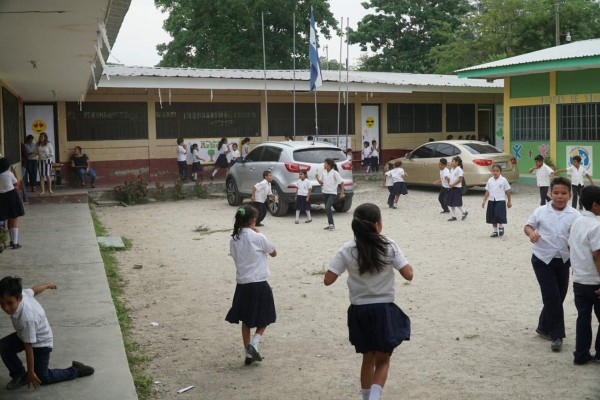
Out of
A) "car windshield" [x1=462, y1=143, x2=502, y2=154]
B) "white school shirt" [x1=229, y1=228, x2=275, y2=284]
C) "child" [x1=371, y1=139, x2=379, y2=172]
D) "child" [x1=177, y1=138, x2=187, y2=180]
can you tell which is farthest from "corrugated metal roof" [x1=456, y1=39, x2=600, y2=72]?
"white school shirt" [x1=229, y1=228, x2=275, y2=284]

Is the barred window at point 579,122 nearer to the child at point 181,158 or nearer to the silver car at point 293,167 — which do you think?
the silver car at point 293,167

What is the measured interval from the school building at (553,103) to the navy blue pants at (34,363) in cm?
1626

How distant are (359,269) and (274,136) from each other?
20.1 m

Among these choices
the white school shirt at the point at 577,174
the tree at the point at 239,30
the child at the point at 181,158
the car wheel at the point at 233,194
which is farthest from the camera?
the tree at the point at 239,30

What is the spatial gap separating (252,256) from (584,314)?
268 cm

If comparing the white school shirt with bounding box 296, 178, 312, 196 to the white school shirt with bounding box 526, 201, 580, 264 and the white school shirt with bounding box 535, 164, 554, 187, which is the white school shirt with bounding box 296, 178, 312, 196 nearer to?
the white school shirt with bounding box 535, 164, 554, 187

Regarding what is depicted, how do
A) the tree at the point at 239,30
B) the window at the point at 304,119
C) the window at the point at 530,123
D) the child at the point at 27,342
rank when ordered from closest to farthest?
the child at the point at 27,342, the window at the point at 530,123, the window at the point at 304,119, the tree at the point at 239,30

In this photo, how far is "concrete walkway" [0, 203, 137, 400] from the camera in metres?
5.11

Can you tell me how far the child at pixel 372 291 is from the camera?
4703 mm

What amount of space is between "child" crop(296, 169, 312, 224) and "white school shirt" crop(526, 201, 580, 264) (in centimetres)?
874

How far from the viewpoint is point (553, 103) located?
20.8 metres

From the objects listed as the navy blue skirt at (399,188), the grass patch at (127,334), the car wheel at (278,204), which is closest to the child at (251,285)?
the grass patch at (127,334)

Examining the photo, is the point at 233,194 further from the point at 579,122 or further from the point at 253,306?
the point at 253,306

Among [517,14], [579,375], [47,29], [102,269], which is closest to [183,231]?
[102,269]
